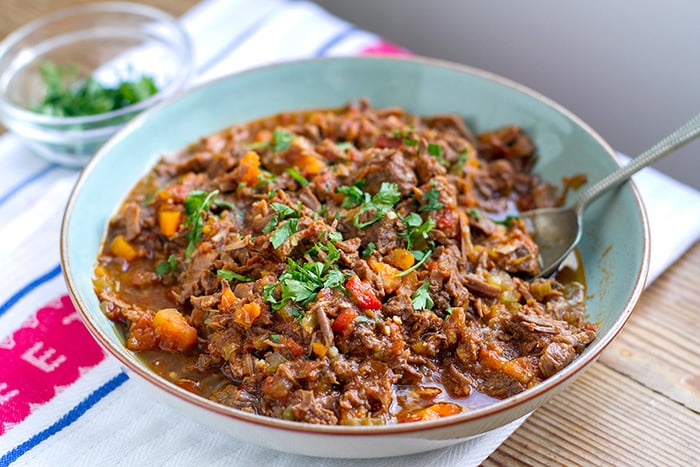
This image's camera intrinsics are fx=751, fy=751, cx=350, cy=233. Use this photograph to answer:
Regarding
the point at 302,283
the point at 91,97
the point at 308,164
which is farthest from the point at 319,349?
the point at 91,97

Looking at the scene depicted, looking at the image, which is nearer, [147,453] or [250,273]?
[147,453]

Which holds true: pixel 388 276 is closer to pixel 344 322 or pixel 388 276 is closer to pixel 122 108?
pixel 344 322

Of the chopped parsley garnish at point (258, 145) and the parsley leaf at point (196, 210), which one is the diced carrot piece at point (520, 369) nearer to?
the parsley leaf at point (196, 210)

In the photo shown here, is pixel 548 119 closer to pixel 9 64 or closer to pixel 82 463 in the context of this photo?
pixel 82 463

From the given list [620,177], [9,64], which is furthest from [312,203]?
[9,64]

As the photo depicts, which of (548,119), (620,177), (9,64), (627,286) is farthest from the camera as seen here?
(9,64)

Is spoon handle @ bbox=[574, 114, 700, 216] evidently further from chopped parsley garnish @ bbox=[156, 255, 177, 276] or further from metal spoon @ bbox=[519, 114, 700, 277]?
chopped parsley garnish @ bbox=[156, 255, 177, 276]
